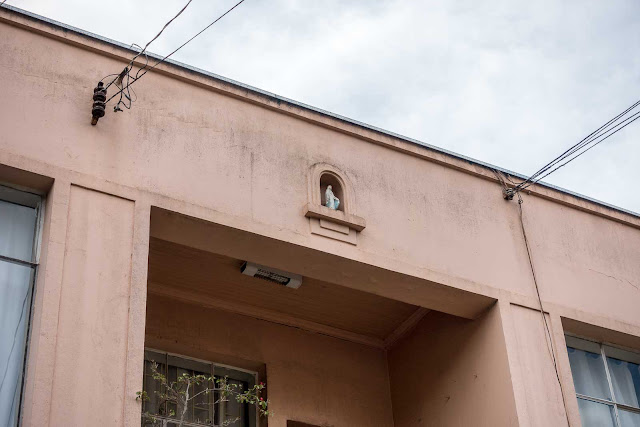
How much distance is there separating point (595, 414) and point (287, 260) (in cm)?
474

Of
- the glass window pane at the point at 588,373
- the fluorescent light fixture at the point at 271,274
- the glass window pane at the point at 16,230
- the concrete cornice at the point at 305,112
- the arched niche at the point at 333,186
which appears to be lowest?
the glass window pane at the point at 588,373

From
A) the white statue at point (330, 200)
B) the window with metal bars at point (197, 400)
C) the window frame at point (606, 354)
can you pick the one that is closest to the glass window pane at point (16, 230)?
the window with metal bars at point (197, 400)

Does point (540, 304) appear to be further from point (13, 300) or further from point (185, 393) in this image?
point (13, 300)

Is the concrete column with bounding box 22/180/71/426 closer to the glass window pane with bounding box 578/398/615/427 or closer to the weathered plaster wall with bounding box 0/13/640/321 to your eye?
the weathered plaster wall with bounding box 0/13/640/321

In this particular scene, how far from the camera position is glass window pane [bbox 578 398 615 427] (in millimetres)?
14602

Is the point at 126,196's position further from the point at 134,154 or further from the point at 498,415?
the point at 498,415

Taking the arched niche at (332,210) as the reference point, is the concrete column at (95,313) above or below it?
below

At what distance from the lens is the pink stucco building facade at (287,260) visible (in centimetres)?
1140

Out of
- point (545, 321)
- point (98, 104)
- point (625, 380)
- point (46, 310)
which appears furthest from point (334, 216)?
point (625, 380)

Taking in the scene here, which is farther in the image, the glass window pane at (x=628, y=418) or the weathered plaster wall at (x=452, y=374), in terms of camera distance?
the glass window pane at (x=628, y=418)

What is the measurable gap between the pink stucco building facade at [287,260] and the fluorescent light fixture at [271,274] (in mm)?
275

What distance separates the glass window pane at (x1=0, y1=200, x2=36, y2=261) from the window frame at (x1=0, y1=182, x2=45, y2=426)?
4 cm

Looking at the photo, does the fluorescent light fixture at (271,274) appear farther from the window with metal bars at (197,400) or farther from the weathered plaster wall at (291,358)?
the window with metal bars at (197,400)

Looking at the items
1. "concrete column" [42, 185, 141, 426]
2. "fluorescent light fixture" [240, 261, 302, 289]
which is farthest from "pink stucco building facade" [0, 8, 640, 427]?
"fluorescent light fixture" [240, 261, 302, 289]
